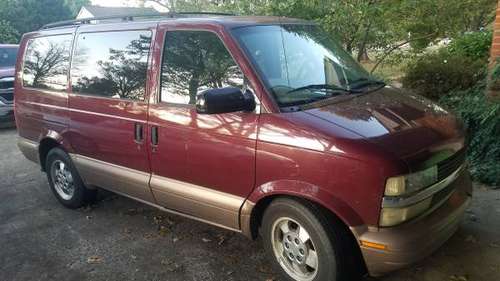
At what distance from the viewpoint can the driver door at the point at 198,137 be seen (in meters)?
3.36

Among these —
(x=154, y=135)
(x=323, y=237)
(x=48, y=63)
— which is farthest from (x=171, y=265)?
(x=48, y=63)

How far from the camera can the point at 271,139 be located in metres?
3.12

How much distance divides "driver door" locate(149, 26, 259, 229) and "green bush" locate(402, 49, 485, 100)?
5104 mm

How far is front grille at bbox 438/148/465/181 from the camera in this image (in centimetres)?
307

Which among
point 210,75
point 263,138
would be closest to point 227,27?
point 210,75

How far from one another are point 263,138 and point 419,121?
110cm

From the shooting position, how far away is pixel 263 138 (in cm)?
316

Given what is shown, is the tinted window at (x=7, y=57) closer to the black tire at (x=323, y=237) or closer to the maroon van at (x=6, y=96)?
the maroon van at (x=6, y=96)

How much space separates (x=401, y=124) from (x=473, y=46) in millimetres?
6928

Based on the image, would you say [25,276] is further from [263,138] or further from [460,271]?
[460,271]

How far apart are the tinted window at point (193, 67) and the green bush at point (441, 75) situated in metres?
5.09

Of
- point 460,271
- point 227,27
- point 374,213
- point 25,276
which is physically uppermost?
point 227,27

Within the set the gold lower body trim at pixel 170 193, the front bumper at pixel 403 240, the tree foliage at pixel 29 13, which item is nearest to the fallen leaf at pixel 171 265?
the gold lower body trim at pixel 170 193

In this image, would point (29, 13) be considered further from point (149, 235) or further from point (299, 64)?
point (299, 64)
